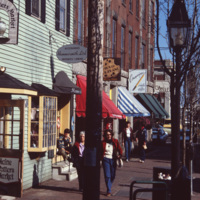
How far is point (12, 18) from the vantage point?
36.4ft

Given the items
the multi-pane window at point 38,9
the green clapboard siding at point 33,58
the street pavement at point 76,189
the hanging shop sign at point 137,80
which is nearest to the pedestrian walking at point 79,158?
the street pavement at point 76,189

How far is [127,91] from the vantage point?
1067 inches

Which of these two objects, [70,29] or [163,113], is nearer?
[70,29]

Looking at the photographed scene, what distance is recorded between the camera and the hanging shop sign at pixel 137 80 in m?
25.9

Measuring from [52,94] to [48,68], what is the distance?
1756 mm

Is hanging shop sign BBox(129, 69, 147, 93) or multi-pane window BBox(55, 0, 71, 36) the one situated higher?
multi-pane window BBox(55, 0, 71, 36)

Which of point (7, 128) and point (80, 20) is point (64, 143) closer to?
point (7, 128)

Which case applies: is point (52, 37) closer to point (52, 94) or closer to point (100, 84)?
point (52, 94)

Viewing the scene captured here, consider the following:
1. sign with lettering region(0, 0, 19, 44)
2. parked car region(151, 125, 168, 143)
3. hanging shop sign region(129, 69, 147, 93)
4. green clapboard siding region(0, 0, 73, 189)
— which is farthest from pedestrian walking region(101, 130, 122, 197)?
parked car region(151, 125, 168, 143)

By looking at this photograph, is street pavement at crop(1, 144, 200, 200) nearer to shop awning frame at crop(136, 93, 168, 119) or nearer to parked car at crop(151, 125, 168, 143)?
shop awning frame at crop(136, 93, 168, 119)

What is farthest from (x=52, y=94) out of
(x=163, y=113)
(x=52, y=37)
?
(x=163, y=113)

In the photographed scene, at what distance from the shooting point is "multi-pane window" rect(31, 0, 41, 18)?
14.4m

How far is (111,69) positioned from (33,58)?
593cm

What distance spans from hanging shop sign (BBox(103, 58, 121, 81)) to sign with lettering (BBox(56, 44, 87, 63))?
5.23 metres
